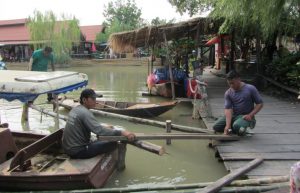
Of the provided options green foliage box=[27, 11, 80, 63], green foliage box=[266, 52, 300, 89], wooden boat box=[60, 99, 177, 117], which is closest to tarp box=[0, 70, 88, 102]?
wooden boat box=[60, 99, 177, 117]

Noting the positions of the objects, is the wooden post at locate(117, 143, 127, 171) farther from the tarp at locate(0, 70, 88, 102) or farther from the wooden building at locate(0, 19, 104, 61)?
the wooden building at locate(0, 19, 104, 61)

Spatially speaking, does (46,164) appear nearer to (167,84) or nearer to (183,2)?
(167,84)

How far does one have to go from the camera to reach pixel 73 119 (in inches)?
257

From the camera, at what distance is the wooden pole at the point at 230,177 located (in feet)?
17.2

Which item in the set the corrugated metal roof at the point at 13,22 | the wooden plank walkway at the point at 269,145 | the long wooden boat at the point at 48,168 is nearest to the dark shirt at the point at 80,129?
the long wooden boat at the point at 48,168

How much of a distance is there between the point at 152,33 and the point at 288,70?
4929mm

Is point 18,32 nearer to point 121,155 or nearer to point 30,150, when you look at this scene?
point 121,155

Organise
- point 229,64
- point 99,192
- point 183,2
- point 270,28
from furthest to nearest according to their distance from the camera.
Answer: point 183,2, point 229,64, point 270,28, point 99,192

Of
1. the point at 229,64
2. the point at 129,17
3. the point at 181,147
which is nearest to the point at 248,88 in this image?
the point at 181,147

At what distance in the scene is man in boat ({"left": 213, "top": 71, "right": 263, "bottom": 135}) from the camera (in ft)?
25.7

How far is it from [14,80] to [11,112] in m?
7.62

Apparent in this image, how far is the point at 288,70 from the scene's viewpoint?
14.4 metres

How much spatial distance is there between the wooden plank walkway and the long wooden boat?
6.33ft

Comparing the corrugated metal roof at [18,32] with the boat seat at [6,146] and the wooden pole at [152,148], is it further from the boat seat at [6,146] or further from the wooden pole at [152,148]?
the wooden pole at [152,148]
